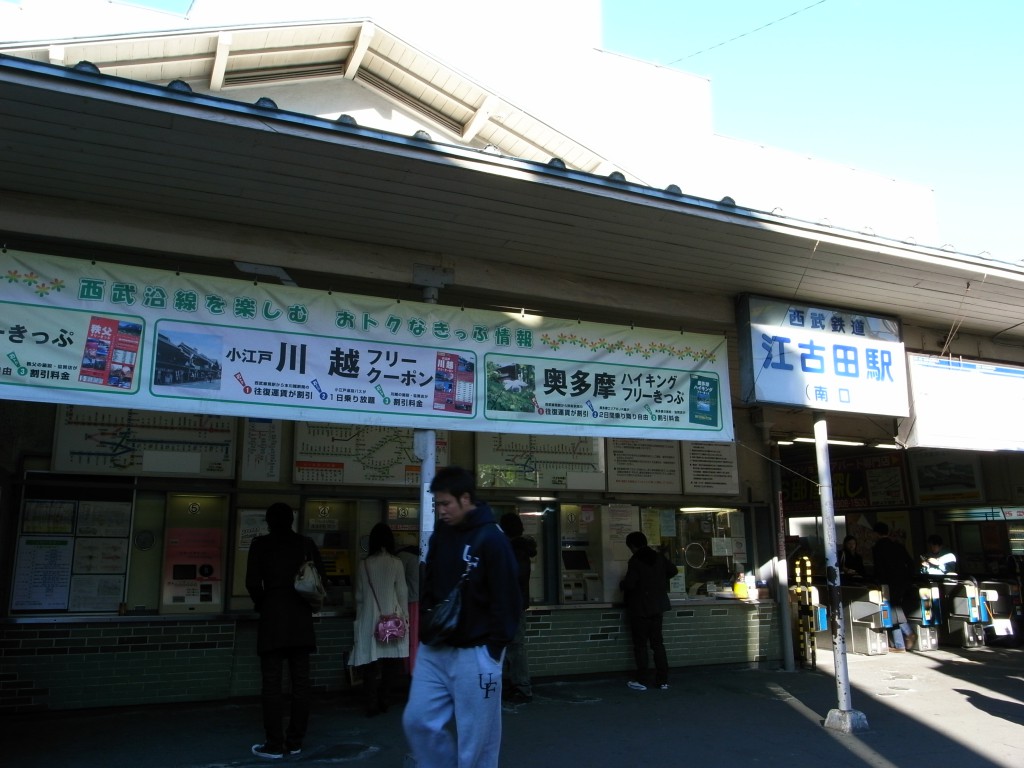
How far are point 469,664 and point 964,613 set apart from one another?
10.6 metres

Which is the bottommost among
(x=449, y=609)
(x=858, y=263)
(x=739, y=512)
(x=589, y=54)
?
(x=449, y=609)

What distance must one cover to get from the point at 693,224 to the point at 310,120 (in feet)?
9.71

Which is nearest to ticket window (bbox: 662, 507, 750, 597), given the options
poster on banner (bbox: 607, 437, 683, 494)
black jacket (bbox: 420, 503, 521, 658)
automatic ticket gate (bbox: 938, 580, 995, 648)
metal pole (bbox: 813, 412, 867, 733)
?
poster on banner (bbox: 607, 437, 683, 494)

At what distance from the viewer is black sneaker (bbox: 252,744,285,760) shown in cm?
595

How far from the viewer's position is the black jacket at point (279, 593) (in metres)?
5.88

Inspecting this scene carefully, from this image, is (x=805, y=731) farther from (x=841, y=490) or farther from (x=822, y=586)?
(x=841, y=490)

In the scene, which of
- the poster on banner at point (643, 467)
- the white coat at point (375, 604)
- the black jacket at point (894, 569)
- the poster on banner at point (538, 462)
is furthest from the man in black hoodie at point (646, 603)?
the black jacket at point (894, 569)

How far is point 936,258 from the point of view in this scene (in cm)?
711

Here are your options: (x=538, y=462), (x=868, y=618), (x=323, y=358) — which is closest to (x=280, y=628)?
(x=323, y=358)

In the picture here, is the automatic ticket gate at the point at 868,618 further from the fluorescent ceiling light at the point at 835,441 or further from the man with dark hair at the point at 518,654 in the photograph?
the man with dark hair at the point at 518,654

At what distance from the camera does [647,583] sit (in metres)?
8.84

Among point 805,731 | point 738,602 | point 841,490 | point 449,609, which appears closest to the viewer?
point 449,609

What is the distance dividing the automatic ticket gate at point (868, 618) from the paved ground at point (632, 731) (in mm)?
2154

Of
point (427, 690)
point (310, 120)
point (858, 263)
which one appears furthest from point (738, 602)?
point (310, 120)
